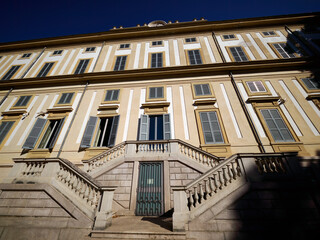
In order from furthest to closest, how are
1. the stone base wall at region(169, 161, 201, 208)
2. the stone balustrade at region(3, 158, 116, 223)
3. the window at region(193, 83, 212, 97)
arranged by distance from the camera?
the window at region(193, 83, 212, 97) → the stone base wall at region(169, 161, 201, 208) → the stone balustrade at region(3, 158, 116, 223)

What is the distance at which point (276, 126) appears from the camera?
829 cm

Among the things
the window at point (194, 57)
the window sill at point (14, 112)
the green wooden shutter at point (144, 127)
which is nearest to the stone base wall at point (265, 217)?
the green wooden shutter at point (144, 127)

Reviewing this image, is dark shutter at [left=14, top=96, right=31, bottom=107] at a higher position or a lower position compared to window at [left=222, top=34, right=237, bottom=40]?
lower

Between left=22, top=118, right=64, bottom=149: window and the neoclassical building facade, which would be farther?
left=22, top=118, right=64, bottom=149: window

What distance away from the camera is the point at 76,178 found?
4781 millimetres

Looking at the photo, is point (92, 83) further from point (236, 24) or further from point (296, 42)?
point (296, 42)

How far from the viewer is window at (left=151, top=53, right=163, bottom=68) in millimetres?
12545

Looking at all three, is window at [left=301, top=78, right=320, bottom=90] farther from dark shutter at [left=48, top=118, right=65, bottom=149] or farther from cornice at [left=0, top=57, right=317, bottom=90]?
dark shutter at [left=48, top=118, right=65, bottom=149]

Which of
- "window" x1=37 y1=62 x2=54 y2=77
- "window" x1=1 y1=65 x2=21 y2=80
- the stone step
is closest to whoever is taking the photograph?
the stone step

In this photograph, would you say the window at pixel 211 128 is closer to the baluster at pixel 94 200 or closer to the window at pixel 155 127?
the window at pixel 155 127

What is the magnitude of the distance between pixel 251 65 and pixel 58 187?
13556mm

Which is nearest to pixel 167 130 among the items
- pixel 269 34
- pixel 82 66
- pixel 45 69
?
pixel 82 66

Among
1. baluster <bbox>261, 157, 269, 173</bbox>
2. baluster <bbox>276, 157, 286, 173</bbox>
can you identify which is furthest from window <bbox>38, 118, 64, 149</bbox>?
baluster <bbox>276, 157, 286, 173</bbox>

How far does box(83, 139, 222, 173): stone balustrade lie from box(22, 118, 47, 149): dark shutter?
4.80 meters
